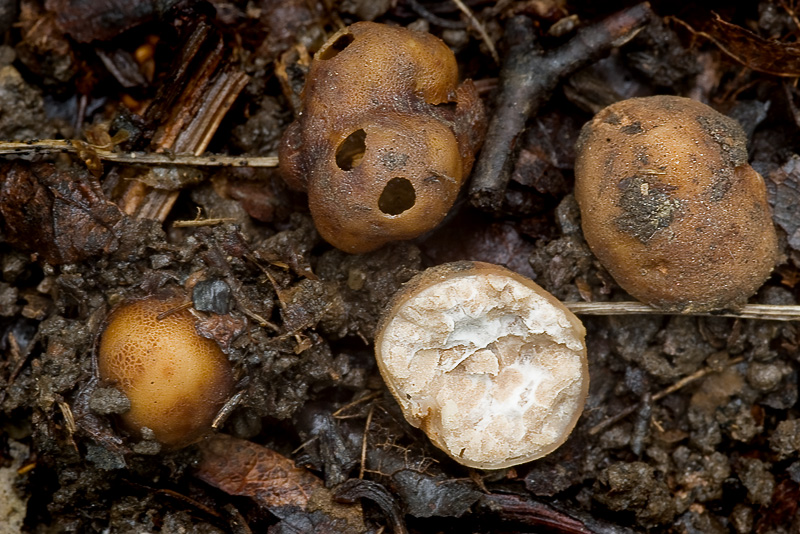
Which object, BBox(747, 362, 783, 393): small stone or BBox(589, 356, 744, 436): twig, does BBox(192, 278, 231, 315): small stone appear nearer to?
BBox(589, 356, 744, 436): twig

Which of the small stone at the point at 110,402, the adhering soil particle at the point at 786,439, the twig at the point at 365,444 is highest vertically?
the small stone at the point at 110,402

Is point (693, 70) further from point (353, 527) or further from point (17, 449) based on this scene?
point (17, 449)

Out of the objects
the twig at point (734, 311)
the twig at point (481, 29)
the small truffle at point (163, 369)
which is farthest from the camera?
the twig at point (481, 29)

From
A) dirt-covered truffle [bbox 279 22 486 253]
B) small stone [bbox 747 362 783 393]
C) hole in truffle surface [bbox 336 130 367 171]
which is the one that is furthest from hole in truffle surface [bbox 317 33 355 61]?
small stone [bbox 747 362 783 393]

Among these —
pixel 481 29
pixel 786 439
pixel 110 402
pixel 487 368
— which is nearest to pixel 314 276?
pixel 487 368

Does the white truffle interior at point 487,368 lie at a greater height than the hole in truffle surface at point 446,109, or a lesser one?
lesser

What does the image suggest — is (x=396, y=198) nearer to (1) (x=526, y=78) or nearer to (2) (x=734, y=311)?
(1) (x=526, y=78)

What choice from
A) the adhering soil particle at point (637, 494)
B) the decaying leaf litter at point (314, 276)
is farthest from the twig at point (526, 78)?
the adhering soil particle at point (637, 494)

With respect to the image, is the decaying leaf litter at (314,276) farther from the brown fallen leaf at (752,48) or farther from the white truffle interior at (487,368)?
the white truffle interior at (487,368)
